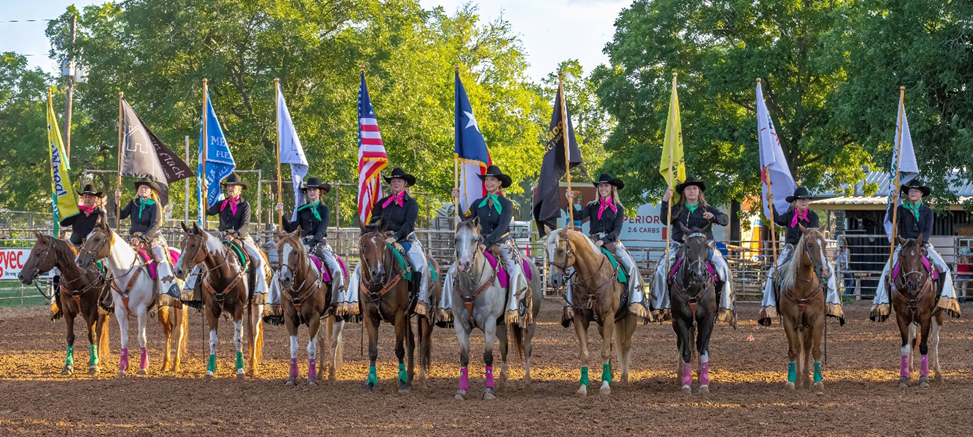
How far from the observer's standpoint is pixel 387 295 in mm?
12539

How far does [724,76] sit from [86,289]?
22957 millimetres

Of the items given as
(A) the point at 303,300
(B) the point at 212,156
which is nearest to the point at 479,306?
(A) the point at 303,300

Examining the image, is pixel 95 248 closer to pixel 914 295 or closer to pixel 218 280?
pixel 218 280

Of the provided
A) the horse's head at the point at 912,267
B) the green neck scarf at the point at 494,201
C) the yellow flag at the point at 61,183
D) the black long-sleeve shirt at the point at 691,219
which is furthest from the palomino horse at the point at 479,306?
the yellow flag at the point at 61,183

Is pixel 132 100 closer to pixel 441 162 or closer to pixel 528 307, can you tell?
pixel 441 162

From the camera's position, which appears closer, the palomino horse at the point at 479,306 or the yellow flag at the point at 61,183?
the palomino horse at the point at 479,306

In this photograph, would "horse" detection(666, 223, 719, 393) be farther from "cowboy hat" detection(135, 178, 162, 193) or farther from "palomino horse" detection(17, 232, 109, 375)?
"palomino horse" detection(17, 232, 109, 375)

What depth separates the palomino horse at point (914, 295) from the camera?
42.0 feet

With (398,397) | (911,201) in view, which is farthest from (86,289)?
(911,201)

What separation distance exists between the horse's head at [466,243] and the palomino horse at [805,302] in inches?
156

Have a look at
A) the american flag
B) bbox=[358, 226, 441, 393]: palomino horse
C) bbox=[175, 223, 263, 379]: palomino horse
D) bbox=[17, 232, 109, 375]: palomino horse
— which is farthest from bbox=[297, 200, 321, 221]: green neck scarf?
bbox=[17, 232, 109, 375]: palomino horse

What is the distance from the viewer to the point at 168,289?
1430 cm

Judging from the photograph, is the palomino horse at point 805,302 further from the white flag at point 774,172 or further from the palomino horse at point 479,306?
the palomino horse at point 479,306

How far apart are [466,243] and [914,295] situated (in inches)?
232
